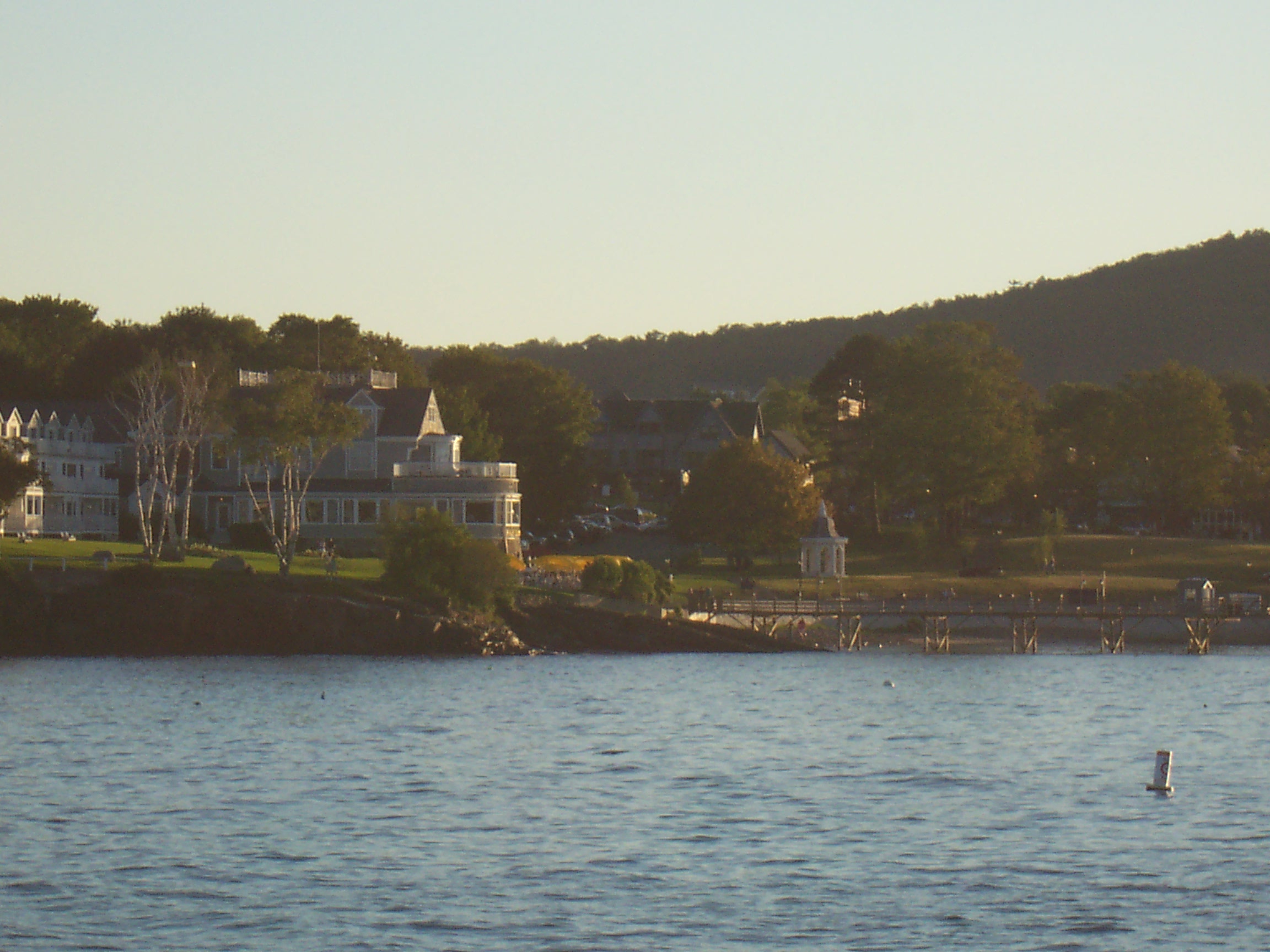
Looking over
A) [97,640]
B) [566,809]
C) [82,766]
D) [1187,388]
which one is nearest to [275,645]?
[97,640]

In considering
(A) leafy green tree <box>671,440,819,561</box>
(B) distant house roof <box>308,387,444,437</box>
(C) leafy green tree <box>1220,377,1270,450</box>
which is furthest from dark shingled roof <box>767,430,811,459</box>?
(B) distant house roof <box>308,387,444,437</box>

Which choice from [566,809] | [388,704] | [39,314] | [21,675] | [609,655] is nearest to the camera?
[566,809]

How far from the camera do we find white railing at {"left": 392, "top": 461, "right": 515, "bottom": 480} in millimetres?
112000

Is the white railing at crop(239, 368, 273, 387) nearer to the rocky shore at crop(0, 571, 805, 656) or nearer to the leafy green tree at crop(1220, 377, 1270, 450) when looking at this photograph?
the rocky shore at crop(0, 571, 805, 656)

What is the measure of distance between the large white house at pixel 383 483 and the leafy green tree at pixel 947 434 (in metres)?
30.7

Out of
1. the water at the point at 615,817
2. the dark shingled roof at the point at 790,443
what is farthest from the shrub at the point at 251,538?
the dark shingled roof at the point at 790,443

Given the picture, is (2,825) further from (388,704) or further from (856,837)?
(388,704)

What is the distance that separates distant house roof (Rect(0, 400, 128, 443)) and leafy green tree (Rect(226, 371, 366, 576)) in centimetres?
1908

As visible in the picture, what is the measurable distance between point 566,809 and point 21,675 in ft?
133

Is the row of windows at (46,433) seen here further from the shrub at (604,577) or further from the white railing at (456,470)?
the shrub at (604,577)

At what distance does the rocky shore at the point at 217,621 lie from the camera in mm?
88438

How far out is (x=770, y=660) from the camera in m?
95.4

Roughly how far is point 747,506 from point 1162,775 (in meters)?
73.6

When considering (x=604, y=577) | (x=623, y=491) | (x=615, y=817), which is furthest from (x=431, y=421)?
(x=615, y=817)
